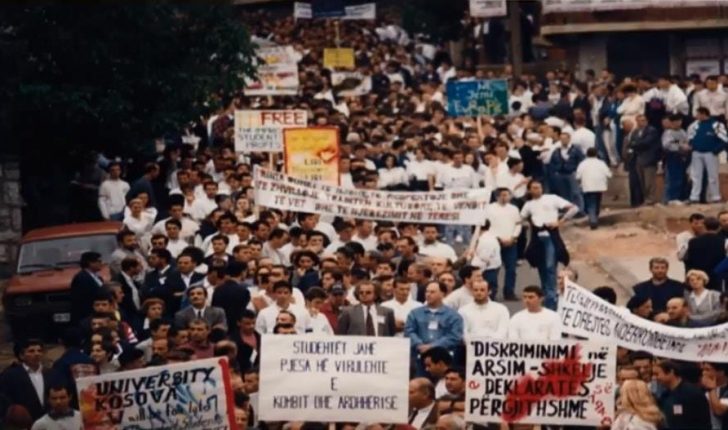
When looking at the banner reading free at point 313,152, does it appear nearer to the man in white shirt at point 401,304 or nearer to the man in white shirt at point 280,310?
the man in white shirt at point 401,304

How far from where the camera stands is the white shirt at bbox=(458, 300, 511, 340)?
20.6 metres

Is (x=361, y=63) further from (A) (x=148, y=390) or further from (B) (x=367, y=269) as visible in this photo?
(A) (x=148, y=390)

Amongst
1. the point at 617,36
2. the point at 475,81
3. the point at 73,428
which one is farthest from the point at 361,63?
the point at 73,428

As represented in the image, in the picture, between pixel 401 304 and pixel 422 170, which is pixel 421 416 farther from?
pixel 422 170

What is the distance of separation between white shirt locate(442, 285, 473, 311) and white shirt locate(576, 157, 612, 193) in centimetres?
994

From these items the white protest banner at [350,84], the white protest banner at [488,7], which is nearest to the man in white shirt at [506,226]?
the white protest banner at [350,84]

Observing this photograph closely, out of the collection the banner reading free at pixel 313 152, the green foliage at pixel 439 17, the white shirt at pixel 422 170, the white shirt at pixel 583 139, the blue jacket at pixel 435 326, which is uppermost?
the green foliage at pixel 439 17

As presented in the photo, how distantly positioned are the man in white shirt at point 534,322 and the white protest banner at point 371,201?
5.41m

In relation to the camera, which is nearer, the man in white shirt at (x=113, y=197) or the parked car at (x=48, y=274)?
the parked car at (x=48, y=274)

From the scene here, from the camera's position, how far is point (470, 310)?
20906 millimetres

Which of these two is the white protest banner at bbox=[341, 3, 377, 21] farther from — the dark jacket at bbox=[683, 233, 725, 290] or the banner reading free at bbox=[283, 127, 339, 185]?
the dark jacket at bbox=[683, 233, 725, 290]

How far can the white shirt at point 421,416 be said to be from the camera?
18094mm

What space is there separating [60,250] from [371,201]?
3.66 m

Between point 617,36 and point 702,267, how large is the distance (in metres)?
21.3
